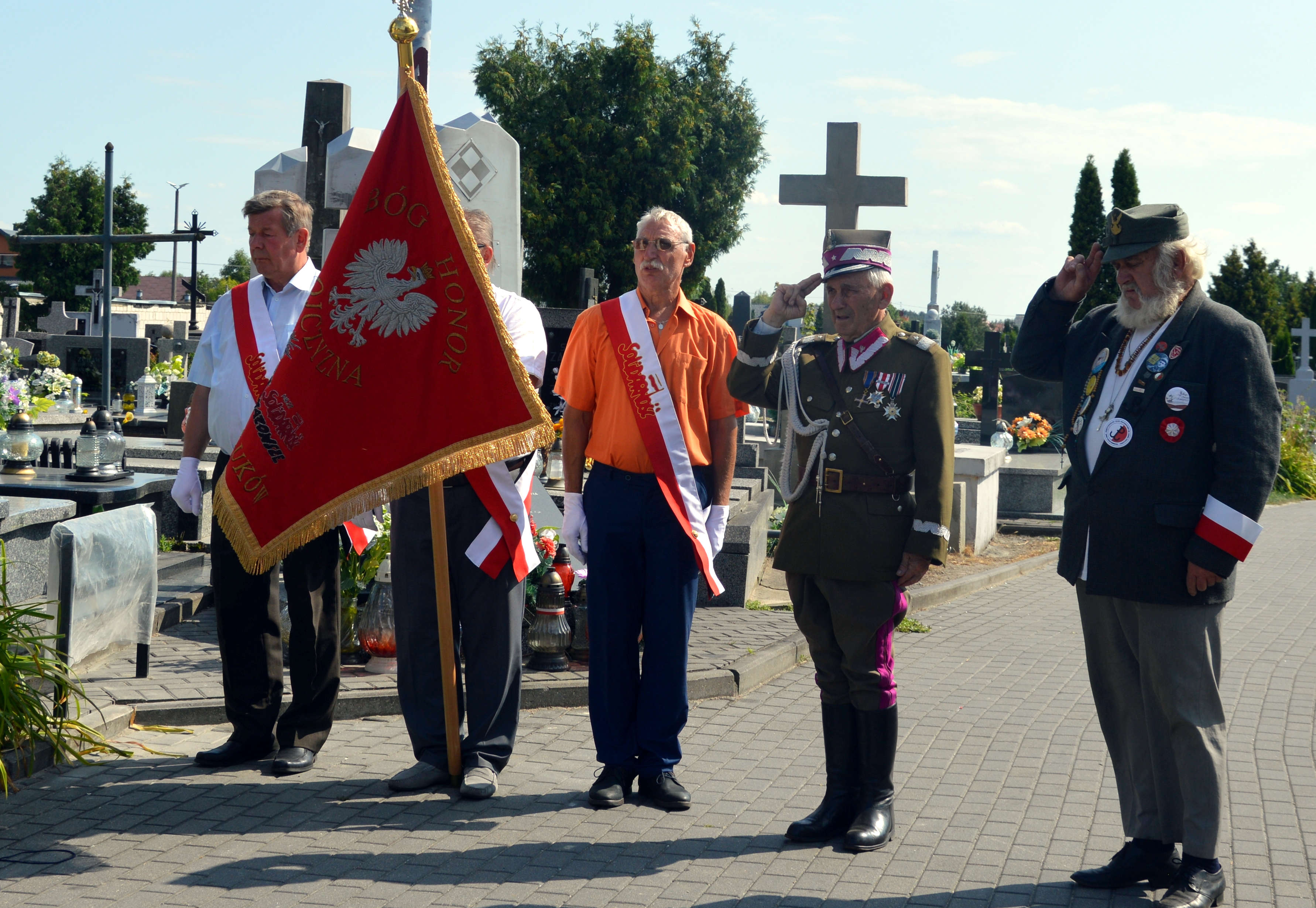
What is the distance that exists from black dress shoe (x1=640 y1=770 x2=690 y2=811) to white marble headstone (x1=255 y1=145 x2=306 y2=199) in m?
6.89

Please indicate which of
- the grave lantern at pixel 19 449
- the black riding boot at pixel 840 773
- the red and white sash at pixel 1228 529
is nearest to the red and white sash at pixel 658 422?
the black riding boot at pixel 840 773

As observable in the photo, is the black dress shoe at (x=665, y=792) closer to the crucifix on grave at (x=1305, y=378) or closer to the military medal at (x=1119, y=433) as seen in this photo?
the military medal at (x=1119, y=433)

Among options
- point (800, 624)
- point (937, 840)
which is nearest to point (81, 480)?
point (800, 624)

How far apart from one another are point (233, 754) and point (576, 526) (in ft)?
5.22

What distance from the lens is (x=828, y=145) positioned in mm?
12320

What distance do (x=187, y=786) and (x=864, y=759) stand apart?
2431 mm

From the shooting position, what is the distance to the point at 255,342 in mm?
4785

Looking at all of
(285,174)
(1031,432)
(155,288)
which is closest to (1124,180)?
(1031,432)

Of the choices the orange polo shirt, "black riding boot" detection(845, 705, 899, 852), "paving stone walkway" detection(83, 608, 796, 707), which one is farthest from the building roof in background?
"black riding boot" detection(845, 705, 899, 852)

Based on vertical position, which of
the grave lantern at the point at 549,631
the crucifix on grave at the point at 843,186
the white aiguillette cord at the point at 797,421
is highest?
the crucifix on grave at the point at 843,186

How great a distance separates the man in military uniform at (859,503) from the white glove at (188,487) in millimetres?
2215

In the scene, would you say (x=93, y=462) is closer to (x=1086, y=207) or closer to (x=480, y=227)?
(x=480, y=227)

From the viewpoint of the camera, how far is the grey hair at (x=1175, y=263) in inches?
146

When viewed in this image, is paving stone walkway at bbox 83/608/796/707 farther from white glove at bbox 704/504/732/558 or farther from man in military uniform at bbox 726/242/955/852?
man in military uniform at bbox 726/242/955/852
